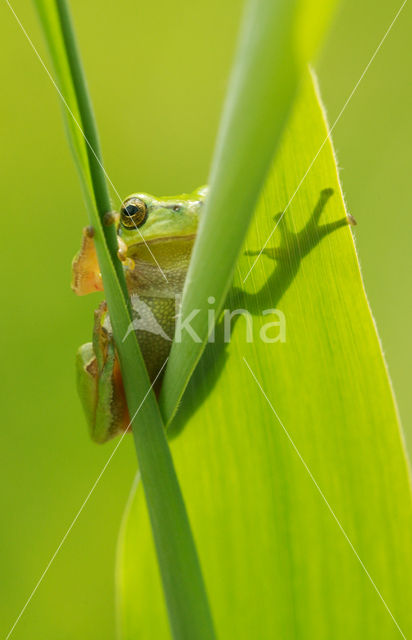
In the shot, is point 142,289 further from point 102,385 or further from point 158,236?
point 102,385

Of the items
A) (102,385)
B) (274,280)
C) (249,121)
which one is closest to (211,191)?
(249,121)

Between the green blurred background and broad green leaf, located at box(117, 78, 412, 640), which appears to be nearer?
broad green leaf, located at box(117, 78, 412, 640)

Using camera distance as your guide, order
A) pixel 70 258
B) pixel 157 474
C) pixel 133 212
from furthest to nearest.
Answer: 1. pixel 70 258
2. pixel 133 212
3. pixel 157 474

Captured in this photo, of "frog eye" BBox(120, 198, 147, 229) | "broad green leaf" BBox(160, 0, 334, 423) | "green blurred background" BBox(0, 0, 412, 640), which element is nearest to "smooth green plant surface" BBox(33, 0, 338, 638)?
"broad green leaf" BBox(160, 0, 334, 423)

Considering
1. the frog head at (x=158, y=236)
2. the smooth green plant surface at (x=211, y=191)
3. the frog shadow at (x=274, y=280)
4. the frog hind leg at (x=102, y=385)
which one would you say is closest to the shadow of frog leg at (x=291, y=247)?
the frog shadow at (x=274, y=280)

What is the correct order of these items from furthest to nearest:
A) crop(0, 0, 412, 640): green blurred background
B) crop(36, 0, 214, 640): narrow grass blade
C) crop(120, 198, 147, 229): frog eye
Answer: crop(0, 0, 412, 640): green blurred background
crop(120, 198, 147, 229): frog eye
crop(36, 0, 214, 640): narrow grass blade

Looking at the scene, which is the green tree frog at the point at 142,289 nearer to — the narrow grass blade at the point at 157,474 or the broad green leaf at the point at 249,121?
the narrow grass blade at the point at 157,474

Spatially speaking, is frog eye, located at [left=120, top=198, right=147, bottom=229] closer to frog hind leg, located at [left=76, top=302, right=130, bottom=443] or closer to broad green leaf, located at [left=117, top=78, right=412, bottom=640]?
frog hind leg, located at [left=76, top=302, right=130, bottom=443]
